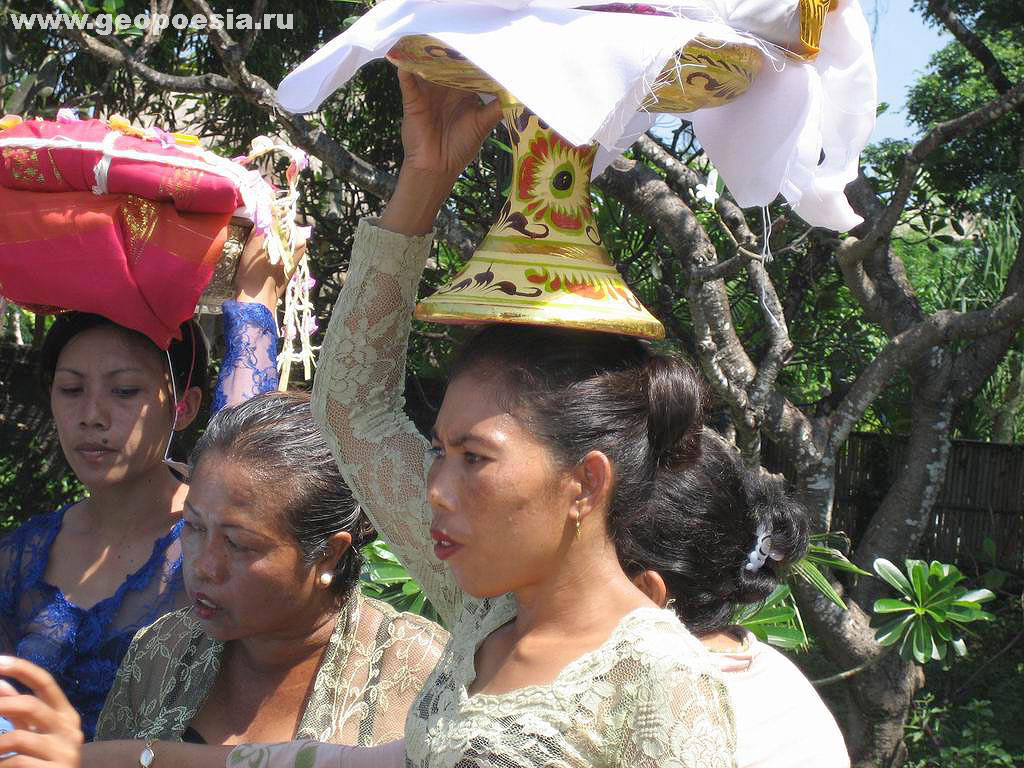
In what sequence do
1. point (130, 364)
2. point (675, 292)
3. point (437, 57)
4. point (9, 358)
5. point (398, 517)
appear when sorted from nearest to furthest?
1. point (437, 57)
2. point (398, 517)
3. point (130, 364)
4. point (675, 292)
5. point (9, 358)

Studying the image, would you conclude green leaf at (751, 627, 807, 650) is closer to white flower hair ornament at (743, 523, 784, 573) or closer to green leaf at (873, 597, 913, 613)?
green leaf at (873, 597, 913, 613)

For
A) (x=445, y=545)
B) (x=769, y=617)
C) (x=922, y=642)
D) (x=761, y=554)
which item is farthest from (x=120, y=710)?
(x=922, y=642)

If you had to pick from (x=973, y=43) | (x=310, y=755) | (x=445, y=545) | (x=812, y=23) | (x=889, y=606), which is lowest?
(x=310, y=755)

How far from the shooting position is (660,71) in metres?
1.20

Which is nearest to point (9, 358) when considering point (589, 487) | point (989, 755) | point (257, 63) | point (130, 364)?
point (257, 63)

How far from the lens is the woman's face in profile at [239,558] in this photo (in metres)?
1.85

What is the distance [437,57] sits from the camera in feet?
4.22

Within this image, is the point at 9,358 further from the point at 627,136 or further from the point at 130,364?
the point at 627,136

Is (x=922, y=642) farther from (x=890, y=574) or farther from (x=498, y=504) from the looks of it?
(x=498, y=504)

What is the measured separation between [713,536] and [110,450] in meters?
1.22

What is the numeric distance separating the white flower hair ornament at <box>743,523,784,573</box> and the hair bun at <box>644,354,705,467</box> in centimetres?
50

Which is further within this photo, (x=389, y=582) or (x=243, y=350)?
(x=389, y=582)

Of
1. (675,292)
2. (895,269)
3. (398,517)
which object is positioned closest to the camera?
(398,517)

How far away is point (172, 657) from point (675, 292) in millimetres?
3299
